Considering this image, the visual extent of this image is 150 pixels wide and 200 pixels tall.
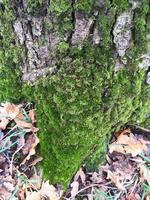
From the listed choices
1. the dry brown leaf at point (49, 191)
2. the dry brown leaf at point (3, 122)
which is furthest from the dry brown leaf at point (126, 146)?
the dry brown leaf at point (3, 122)

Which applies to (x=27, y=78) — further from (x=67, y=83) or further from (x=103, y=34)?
(x=103, y=34)

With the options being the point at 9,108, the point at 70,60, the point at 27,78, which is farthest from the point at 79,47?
the point at 9,108

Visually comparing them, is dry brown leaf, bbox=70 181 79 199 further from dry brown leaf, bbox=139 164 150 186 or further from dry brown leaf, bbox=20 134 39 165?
dry brown leaf, bbox=139 164 150 186

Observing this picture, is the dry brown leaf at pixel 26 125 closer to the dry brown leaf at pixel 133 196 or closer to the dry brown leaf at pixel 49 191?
the dry brown leaf at pixel 49 191

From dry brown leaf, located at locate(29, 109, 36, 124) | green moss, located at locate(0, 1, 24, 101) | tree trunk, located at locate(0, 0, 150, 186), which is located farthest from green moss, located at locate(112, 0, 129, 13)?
dry brown leaf, located at locate(29, 109, 36, 124)

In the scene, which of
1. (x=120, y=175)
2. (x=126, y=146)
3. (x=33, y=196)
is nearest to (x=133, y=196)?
(x=120, y=175)

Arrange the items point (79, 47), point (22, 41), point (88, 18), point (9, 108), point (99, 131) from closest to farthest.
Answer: point (88, 18)
point (79, 47)
point (22, 41)
point (99, 131)
point (9, 108)
